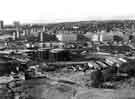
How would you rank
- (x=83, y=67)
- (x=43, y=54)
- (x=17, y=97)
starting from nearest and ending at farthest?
(x=17, y=97), (x=83, y=67), (x=43, y=54)

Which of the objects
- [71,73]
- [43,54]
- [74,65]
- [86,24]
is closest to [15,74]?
[71,73]

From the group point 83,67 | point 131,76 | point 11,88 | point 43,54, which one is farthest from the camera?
point 43,54

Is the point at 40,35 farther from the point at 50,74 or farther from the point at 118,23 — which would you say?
the point at 118,23

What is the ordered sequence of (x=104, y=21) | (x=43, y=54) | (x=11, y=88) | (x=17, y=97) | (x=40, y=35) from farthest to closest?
(x=104, y=21)
(x=40, y=35)
(x=43, y=54)
(x=11, y=88)
(x=17, y=97)

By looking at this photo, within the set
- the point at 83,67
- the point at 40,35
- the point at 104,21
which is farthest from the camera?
the point at 104,21

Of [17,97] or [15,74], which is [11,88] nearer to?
[17,97]

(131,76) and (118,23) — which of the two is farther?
(118,23)

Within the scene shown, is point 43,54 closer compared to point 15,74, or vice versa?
point 15,74

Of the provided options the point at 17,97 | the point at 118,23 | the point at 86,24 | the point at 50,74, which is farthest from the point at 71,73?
the point at 118,23
